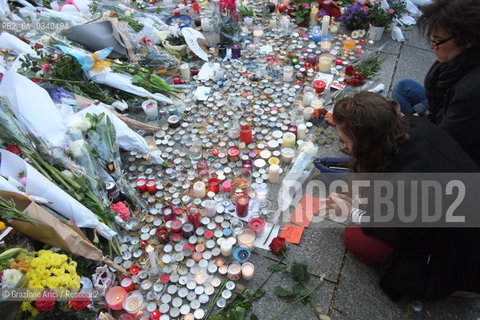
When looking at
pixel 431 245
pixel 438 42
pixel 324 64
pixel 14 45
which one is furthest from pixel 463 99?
pixel 14 45

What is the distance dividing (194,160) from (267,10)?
10.5ft

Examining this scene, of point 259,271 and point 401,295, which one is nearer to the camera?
point 401,295

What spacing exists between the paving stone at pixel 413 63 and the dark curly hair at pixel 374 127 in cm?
254

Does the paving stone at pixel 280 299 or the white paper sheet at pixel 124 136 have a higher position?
the white paper sheet at pixel 124 136

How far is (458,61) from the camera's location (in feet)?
8.03

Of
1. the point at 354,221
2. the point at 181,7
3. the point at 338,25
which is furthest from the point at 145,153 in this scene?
the point at 338,25

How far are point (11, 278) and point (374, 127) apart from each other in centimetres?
208

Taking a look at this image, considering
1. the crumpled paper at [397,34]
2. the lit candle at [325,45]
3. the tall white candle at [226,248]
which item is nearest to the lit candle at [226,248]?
the tall white candle at [226,248]

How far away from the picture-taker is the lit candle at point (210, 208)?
2850 mm

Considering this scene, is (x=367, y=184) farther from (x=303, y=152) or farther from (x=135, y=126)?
(x=135, y=126)

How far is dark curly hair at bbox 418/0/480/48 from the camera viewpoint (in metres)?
2.23

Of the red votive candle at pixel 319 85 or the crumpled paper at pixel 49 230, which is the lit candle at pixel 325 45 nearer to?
the red votive candle at pixel 319 85

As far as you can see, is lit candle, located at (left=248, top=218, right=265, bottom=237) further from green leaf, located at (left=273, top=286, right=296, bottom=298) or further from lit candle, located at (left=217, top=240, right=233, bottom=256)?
green leaf, located at (left=273, top=286, right=296, bottom=298)

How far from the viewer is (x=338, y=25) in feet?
16.9
